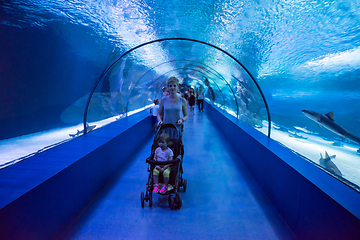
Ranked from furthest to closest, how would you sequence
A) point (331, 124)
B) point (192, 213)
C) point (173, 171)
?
point (331, 124)
point (173, 171)
point (192, 213)

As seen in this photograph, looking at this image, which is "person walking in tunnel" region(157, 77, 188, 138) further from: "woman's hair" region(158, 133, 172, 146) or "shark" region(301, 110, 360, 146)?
"shark" region(301, 110, 360, 146)

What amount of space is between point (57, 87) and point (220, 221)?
10280 mm

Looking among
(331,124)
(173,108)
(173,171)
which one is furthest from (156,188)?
(331,124)

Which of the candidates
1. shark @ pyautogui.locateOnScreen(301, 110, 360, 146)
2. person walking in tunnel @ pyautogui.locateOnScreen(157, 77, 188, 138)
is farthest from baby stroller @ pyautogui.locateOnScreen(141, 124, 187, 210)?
shark @ pyautogui.locateOnScreen(301, 110, 360, 146)

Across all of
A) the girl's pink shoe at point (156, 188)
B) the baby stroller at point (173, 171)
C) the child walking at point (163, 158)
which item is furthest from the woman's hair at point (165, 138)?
the girl's pink shoe at point (156, 188)

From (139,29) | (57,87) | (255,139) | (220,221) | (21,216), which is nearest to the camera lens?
(21,216)

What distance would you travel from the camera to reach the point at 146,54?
813 centimetres

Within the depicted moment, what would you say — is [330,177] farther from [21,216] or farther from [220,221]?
[21,216]

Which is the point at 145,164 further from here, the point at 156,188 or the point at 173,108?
the point at 156,188

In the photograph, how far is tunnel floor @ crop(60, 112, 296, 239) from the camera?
250cm

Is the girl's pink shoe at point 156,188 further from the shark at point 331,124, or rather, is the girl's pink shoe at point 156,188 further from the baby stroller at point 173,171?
the shark at point 331,124

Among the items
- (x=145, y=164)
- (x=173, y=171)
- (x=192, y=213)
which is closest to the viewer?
(x=192, y=213)

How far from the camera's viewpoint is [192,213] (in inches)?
115

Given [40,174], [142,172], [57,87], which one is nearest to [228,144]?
[142,172]
